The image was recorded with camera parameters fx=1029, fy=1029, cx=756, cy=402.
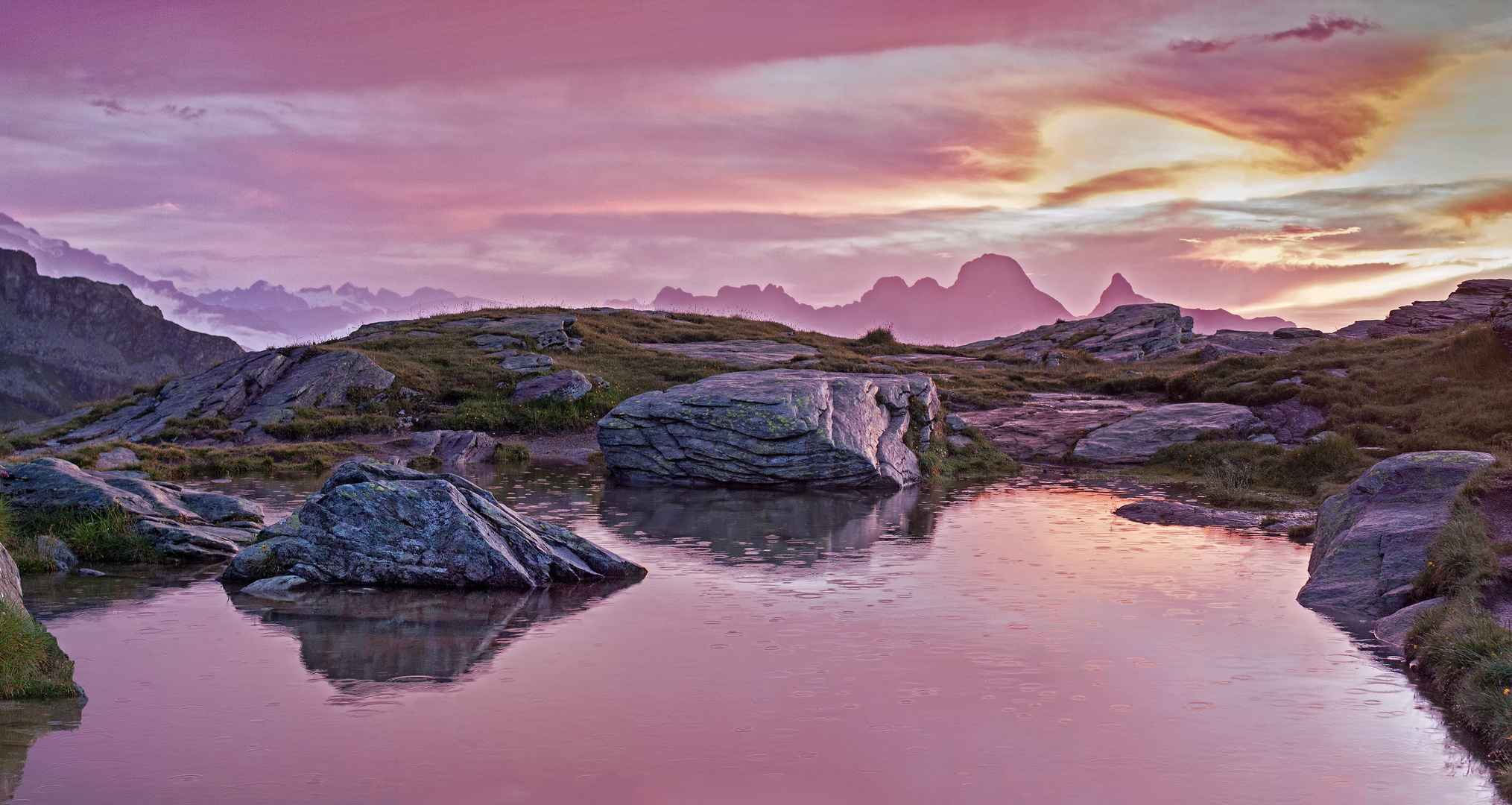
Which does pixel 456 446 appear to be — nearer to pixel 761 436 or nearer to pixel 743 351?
pixel 761 436

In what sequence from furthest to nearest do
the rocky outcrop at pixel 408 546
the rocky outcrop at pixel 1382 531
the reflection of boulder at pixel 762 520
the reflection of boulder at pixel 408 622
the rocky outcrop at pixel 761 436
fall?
the rocky outcrop at pixel 761 436
the reflection of boulder at pixel 762 520
the rocky outcrop at pixel 408 546
the rocky outcrop at pixel 1382 531
the reflection of boulder at pixel 408 622

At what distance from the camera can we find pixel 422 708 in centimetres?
1038

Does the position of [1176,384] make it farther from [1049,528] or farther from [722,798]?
[722,798]

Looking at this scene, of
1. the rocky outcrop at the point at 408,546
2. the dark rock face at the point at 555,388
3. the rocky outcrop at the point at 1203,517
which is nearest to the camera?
the rocky outcrop at the point at 408,546

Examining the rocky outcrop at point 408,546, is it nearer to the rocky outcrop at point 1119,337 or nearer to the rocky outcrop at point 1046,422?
the rocky outcrop at point 1046,422

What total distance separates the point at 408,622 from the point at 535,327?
42433 millimetres

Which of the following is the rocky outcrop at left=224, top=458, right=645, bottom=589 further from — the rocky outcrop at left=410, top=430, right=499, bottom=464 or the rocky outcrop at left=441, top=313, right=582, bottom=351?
the rocky outcrop at left=441, top=313, right=582, bottom=351

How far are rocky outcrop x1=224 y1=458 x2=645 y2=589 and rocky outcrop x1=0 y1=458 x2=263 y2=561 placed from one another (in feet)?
6.23

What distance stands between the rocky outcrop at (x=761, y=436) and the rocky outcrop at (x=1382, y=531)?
12.9m

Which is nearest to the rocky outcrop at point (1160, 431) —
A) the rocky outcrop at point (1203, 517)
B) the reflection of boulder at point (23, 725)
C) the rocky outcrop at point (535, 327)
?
the rocky outcrop at point (1203, 517)

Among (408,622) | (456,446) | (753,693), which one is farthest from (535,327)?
(753,693)

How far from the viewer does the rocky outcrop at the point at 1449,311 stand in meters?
58.1

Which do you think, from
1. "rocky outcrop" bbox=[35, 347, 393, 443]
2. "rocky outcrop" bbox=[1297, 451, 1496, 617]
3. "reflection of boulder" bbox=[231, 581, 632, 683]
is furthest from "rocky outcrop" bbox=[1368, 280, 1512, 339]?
"reflection of boulder" bbox=[231, 581, 632, 683]

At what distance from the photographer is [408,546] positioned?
16156mm
